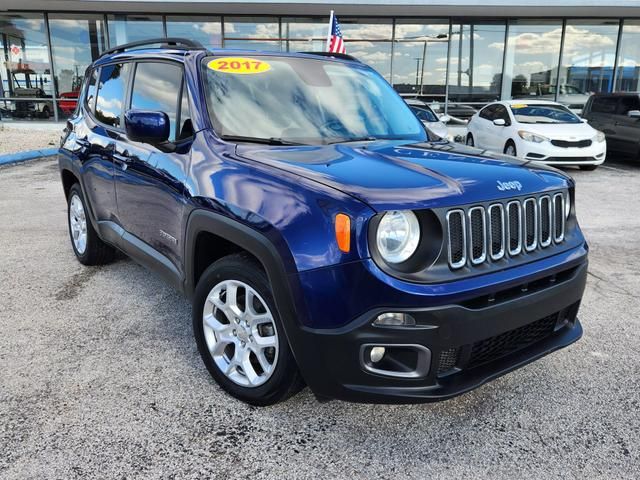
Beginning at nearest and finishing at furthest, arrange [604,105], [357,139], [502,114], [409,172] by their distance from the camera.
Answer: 1. [409,172]
2. [357,139]
3. [502,114]
4. [604,105]

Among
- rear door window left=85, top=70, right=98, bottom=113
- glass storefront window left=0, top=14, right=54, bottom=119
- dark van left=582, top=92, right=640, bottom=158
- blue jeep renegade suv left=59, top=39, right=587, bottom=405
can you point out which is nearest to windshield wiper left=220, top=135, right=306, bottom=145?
blue jeep renegade suv left=59, top=39, right=587, bottom=405

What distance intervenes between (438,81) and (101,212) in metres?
16.1

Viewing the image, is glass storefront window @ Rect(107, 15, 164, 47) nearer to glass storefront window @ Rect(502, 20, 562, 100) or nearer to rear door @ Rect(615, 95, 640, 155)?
glass storefront window @ Rect(502, 20, 562, 100)

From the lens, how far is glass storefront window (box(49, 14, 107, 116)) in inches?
707

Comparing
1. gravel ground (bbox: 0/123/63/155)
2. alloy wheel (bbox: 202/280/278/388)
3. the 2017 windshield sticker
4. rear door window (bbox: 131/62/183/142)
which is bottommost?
gravel ground (bbox: 0/123/63/155)

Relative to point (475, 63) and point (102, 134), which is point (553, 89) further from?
point (102, 134)

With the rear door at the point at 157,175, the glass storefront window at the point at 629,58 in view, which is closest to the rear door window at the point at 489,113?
the glass storefront window at the point at 629,58

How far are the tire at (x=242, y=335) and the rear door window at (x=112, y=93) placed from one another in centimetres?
183

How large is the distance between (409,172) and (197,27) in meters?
17.6

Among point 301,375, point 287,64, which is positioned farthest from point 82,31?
point 301,375

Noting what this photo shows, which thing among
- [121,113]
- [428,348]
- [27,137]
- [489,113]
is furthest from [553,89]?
[428,348]

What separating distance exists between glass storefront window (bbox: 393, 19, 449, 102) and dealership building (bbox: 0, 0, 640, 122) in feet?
0.11

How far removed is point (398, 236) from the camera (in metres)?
2.21

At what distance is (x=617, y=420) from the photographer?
104 inches
